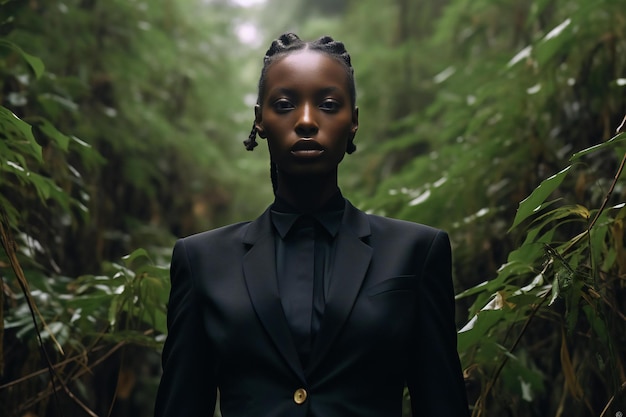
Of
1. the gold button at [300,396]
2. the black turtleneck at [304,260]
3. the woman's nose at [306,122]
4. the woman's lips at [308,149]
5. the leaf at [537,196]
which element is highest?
the woman's nose at [306,122]

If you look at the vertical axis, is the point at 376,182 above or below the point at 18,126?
above

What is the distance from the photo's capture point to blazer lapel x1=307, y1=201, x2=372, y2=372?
2.04 meters

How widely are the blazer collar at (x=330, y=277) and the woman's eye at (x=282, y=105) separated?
11.5 inches

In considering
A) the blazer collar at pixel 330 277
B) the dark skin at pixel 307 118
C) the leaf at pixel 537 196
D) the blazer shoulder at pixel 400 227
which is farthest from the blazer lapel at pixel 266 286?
the leaf at pixel 537 196

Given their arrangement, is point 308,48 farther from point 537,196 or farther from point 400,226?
point 537,196

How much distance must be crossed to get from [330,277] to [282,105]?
0.44 m

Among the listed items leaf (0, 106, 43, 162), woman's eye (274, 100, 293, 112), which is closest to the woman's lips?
woman's eye (274, 100, 293, 112)

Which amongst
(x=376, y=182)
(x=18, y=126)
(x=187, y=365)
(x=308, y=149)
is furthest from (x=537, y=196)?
(x=376, y=182)

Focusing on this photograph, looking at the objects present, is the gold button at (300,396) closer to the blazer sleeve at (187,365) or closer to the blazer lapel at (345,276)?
the blazer lapel at (345,276)

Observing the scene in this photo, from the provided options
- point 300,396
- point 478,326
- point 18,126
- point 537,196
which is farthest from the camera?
point 18,126

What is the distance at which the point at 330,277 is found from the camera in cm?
216

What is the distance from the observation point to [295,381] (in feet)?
6.65

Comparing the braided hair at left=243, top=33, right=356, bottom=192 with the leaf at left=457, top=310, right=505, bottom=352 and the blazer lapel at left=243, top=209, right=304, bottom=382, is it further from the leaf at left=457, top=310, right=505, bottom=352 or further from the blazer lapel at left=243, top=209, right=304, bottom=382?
the leaf at left=457, top=310, right=505, bottom=352

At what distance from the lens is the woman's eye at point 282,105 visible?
219 cm
